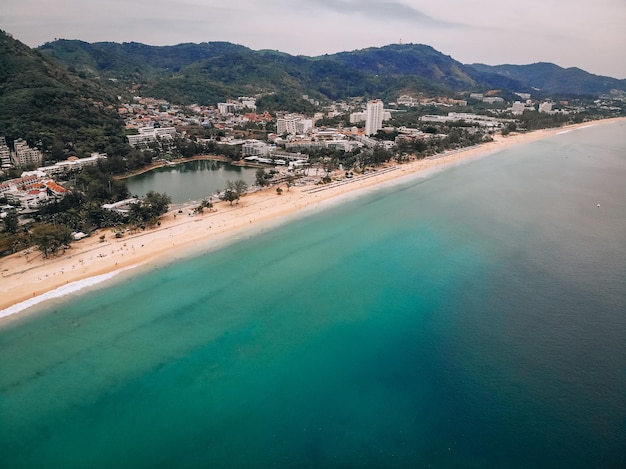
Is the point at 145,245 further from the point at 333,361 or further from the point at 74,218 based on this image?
the point at 333,361

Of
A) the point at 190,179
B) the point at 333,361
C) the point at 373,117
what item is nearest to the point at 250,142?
the point at 190,179

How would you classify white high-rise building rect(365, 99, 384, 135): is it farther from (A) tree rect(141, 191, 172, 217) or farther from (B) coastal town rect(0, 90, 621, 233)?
(A) tree rect(141, 191, 172, 217)

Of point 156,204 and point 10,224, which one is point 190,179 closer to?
point 156,204

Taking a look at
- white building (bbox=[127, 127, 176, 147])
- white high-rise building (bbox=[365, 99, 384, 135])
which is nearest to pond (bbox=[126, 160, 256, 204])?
white building (bbox=[127, 127, 176, 147])

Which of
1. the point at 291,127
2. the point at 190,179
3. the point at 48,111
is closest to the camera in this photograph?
the point at 190,179

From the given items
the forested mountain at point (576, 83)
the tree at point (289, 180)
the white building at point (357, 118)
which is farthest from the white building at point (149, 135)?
the forested mountain at point (576, 83)

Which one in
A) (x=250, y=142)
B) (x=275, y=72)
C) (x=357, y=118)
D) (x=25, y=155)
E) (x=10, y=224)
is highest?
(x=275, y=72)

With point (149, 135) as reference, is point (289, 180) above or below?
below

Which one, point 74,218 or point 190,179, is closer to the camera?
point 74,218

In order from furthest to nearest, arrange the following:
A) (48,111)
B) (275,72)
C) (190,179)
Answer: (275,72)
(48,111)
(190,179)
